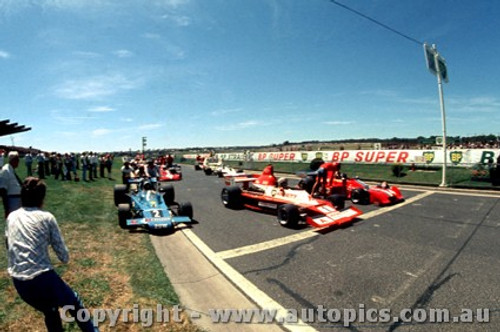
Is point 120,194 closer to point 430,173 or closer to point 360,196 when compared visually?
point 360,196

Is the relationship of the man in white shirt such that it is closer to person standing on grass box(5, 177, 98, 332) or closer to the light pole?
person standing on grass box(5, 177, 98, 332)

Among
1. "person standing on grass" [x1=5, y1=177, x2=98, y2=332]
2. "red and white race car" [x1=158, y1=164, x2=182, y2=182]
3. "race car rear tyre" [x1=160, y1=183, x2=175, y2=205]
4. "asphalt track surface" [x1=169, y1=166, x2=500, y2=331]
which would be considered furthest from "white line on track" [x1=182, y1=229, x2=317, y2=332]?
"red and white race car" [x1=158, y1=164, x2=182, y2=182]

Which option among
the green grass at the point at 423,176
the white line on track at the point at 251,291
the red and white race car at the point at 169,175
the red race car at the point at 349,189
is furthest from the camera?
the red and white race car at the point at 169,175

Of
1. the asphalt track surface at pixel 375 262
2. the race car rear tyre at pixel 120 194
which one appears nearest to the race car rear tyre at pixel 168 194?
the race car rear tyre at pixel 120 194

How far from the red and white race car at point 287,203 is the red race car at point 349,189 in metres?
0.73

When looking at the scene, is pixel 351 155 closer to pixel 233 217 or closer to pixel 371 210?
pixel 371 210

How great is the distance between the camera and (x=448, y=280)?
4199 millimetres

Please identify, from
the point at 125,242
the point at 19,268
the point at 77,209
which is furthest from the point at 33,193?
the point at 77,209

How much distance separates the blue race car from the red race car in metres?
4.34

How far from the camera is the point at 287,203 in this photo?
7.96 m

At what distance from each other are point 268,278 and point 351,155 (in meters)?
20.5

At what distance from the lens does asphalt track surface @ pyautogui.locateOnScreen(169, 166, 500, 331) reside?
11.8 feet

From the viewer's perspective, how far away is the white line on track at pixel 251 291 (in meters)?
3.24

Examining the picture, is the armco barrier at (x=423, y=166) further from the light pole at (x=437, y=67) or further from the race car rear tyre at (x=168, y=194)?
the race car rear tyre at (x=168, y=194)
